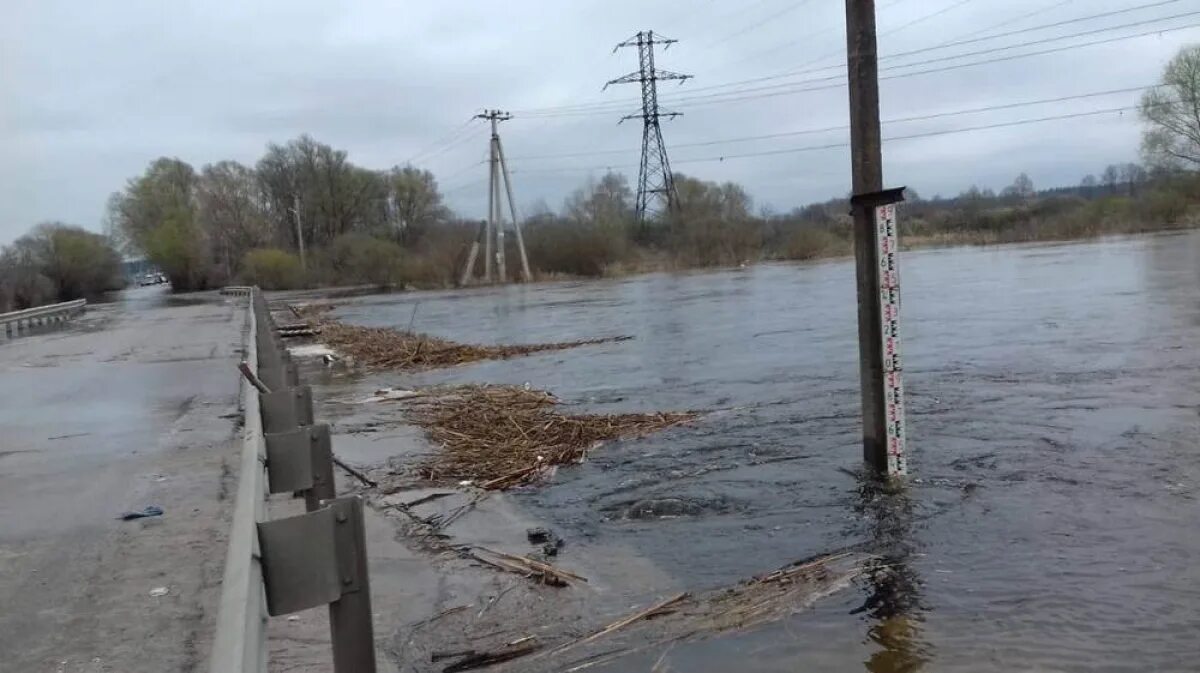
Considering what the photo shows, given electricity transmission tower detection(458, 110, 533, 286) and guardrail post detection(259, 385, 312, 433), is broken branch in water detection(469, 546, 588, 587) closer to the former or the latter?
guardrail post detection(259, 385, 312, 433)

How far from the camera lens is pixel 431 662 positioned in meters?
4.79

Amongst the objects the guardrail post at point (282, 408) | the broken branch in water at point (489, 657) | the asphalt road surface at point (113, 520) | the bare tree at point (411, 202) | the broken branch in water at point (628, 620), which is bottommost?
the broken branch in water at point (628, 620)

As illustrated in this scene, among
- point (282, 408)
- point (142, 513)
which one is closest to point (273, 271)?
point (142, 513)

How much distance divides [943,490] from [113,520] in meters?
6.11

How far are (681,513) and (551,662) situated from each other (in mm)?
2701

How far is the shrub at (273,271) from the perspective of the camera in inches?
3595

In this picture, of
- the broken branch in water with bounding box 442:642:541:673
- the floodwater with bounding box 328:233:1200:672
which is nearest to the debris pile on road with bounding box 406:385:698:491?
the floodwater with bounding box 328:233:1200:672

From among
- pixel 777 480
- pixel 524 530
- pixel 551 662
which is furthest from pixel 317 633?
pixel 777 480

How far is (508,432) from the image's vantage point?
10734mm

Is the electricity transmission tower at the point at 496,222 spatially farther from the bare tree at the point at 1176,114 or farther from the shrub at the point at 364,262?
the bare tree at the point at 1176,114

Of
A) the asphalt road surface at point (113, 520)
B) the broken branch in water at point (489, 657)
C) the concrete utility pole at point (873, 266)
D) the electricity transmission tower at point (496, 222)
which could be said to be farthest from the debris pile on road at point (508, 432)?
the electricity transmission tower at point (496, 222)

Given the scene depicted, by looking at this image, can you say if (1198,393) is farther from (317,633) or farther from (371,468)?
(317,633)

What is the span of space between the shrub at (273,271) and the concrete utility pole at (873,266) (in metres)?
88.7

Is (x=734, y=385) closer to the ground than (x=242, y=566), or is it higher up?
closer to the ground
